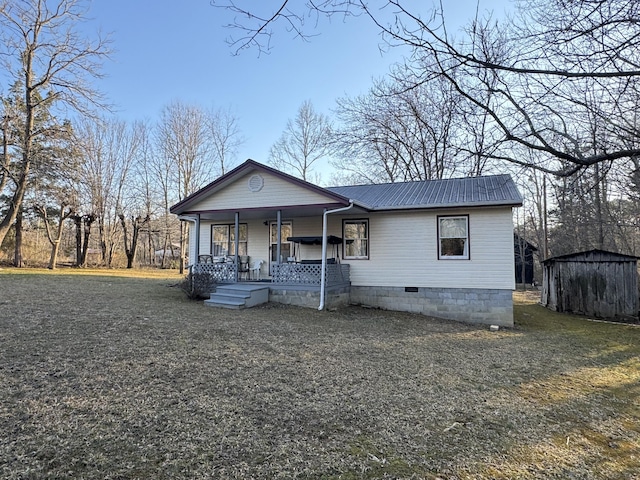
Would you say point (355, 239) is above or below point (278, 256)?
above

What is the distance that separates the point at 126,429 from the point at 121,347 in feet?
8.89

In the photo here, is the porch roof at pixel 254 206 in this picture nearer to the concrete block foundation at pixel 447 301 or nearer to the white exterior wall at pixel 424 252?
the white exterior wall at pixel 424 252

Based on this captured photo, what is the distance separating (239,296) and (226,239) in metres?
4.54

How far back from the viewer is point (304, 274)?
1110 cm

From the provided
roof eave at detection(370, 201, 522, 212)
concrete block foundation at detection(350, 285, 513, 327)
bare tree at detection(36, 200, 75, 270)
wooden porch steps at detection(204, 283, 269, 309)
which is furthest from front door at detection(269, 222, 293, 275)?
bare tree at detection(36, 200, 75, 270)

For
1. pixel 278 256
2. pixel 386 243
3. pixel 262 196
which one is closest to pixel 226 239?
pixel 262 196

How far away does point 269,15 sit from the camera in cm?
300

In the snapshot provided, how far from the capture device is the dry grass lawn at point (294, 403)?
9.29 ft

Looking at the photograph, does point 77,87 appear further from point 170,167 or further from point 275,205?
point 275,205

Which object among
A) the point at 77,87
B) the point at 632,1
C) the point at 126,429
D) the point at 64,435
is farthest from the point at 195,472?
the point at 77,87

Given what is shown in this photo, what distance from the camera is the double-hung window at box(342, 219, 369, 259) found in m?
Result: 12.1

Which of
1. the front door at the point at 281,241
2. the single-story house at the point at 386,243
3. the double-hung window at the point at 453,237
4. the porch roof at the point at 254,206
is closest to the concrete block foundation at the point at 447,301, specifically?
the single-story house at the point at 386,243

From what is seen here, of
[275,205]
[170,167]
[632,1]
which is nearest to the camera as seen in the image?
[632,1]

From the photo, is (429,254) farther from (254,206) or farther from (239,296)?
(239,296)
